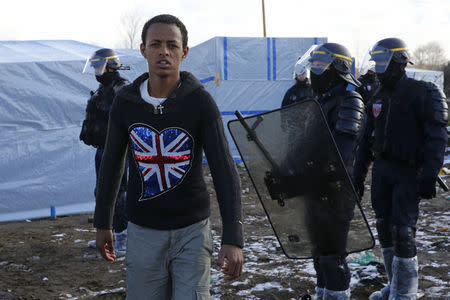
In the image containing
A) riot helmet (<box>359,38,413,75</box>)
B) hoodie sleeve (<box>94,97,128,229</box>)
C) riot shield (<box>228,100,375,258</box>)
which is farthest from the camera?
riot helmet (<box>359,38,413,75</box>)

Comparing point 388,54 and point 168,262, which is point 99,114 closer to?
→ point 388,54

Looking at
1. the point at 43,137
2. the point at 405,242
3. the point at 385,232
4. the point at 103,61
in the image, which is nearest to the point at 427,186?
the point at 405,242

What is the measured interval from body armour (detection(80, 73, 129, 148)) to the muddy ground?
1423mm

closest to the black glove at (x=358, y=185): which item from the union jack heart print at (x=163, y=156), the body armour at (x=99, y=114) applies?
the union jack heart print at (x=163, y=156)

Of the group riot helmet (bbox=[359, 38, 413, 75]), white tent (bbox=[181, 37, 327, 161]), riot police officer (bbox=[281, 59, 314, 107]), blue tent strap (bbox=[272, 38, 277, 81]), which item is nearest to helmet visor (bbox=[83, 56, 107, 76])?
riot helmet (bbox=[359, 38, 413, 75])

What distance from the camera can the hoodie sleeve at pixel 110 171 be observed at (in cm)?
239

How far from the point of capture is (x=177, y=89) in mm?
2258

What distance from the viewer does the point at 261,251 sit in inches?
232

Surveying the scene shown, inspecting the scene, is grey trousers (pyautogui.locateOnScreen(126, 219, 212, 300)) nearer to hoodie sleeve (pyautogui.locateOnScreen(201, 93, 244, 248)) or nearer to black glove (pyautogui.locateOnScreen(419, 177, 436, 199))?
hoodie sleeve (pyautogui.locateOnScreen(201, 93, 244, 248))

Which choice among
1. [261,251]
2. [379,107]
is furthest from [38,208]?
[379,107]

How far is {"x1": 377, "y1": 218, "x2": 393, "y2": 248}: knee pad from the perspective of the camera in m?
4.07

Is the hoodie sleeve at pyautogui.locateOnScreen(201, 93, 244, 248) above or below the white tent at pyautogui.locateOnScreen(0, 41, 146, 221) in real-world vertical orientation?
above

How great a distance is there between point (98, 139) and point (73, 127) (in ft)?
11.6

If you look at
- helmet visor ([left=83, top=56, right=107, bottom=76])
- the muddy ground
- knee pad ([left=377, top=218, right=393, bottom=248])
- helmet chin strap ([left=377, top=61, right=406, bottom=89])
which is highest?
helmet visor ([left=83, top=56, right=107, bottom=76])
